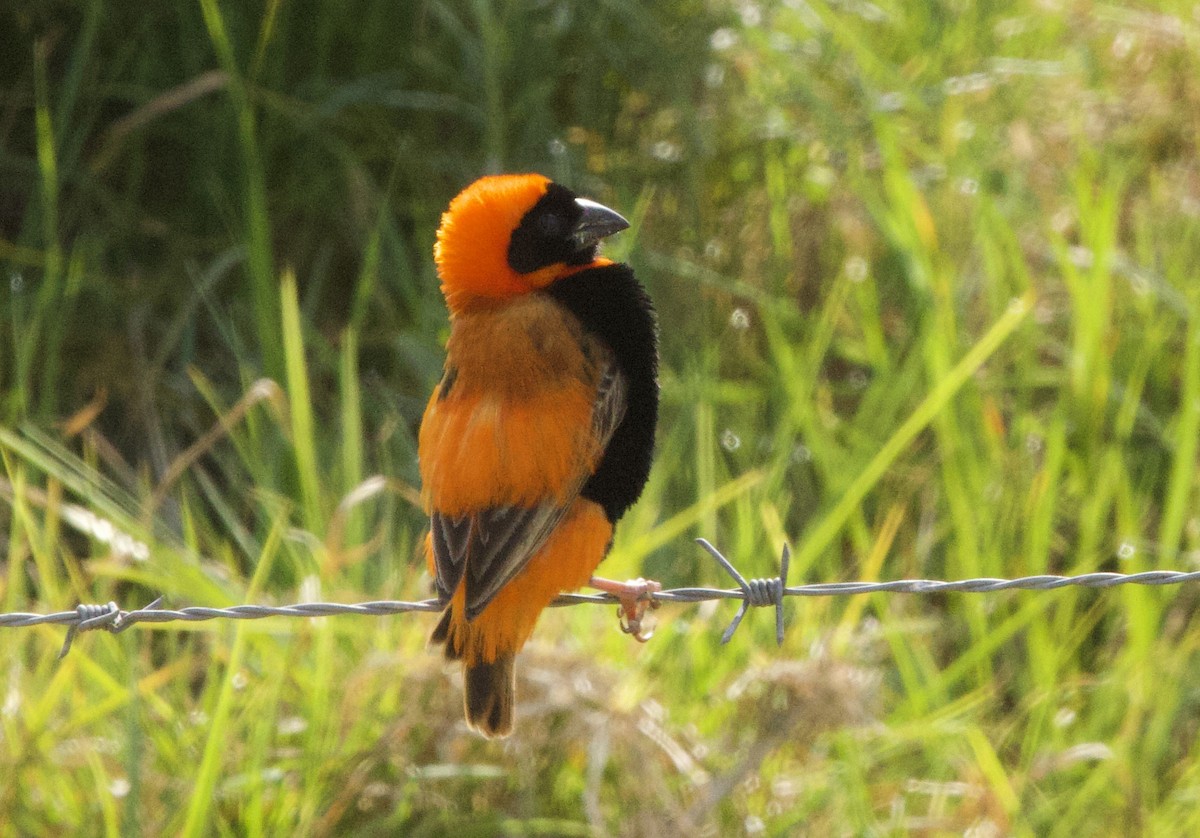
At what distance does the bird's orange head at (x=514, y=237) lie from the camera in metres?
3.74

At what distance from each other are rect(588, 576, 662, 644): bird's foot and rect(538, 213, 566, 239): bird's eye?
2.55 ft

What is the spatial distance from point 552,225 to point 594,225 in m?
0.09

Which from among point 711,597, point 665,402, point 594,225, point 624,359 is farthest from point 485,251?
point 665,402

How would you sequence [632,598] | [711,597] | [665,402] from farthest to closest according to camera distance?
[665,402], [632,598], [711,597]

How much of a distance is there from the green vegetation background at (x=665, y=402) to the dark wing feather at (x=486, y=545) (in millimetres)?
543

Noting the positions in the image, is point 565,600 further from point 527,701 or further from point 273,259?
point 273,259

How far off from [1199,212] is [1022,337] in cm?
103

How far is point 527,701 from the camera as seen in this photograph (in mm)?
3805

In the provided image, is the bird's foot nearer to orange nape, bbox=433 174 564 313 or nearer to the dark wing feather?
the dark wing feather

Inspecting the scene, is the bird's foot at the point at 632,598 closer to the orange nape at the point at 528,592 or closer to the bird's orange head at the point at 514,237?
the orange nape at the point at 528,592

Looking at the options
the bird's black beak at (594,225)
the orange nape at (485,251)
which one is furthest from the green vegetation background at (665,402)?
the bird's black beak at (594,225)

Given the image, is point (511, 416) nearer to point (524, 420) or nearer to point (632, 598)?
point (524, 420)

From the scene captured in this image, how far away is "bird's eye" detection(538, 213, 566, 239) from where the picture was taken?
12.4 feet

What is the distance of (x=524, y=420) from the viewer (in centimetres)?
342
